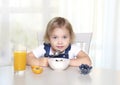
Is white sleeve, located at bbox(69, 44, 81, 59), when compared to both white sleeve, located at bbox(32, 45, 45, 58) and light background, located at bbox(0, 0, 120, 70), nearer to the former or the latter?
white sleeve, located at bbox(32, 45, 45, 58)

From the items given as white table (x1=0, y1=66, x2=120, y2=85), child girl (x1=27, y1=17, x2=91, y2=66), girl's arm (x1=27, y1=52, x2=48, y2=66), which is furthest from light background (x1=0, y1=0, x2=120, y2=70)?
white table (x1=0, y1=66, x2=120, y2=85)

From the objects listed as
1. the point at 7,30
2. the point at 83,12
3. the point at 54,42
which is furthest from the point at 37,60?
the point at 83,12

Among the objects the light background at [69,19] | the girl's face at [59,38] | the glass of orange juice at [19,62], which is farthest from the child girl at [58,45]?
the light background at [69,19]

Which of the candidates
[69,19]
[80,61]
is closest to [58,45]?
[80,61]

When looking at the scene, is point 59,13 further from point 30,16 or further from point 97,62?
point 97,62

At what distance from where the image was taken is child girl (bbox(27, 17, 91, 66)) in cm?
161

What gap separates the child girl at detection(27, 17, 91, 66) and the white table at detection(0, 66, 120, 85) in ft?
0.65

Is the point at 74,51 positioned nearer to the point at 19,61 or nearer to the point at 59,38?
the point at 59,38

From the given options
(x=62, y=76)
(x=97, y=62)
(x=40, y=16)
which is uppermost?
(x=40, y=16)

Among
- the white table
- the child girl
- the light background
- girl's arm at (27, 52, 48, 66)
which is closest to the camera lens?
the white table

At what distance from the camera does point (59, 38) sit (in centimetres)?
162

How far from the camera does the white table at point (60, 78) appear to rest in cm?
112

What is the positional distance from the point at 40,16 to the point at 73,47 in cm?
109

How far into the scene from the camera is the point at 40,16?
2703 mm
